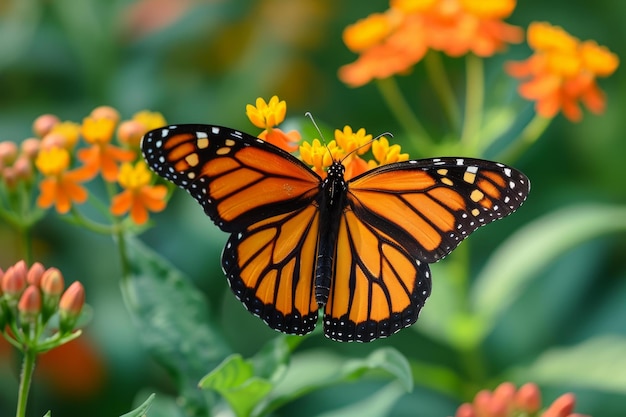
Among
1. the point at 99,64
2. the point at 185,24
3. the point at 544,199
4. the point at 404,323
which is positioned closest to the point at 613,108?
the point at 544,199

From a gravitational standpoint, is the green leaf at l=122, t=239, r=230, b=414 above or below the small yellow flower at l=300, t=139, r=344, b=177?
below

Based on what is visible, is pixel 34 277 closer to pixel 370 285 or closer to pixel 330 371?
pixel 370 285

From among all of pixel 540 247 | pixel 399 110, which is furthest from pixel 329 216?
pixel 399 110

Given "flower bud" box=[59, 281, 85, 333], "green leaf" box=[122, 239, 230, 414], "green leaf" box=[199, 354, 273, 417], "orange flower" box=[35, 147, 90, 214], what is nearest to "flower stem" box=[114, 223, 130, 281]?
"green leaf" box=[122, 239, 230, 414]

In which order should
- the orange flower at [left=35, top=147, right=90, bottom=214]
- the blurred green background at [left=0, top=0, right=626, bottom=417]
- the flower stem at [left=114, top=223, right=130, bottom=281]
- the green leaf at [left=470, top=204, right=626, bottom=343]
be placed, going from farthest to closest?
the blurred green background at [left=0, top=0, right=626, bottom=417], the green leaf at [left=470, top=204, right=626, bottom=343], the orange flower at [left=35, top=147, right=90, bottom=214], the flower stem at [left=114, top=223, right=130, bottom=281]

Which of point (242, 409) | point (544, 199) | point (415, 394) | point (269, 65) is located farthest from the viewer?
point (269, 65)

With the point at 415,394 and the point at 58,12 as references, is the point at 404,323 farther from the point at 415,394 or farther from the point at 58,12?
the point at 58,12

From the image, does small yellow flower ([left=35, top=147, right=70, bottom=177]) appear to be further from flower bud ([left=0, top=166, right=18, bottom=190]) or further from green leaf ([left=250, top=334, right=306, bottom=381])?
green leaf ([left=250, top=334, right=306, bottom=381])
